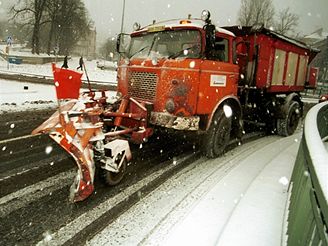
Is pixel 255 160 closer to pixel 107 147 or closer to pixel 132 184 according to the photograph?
pixel 132 184

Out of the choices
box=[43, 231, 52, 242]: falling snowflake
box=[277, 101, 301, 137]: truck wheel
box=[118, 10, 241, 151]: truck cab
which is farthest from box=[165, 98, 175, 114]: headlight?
box=[277, 101, 301, 137]: truck wheel

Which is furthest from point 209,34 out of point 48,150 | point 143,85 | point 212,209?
point 48,150

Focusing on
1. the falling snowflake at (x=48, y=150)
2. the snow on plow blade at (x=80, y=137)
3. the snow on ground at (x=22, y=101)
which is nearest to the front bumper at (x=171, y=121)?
the snow on plow blade at (x=80, y=137)

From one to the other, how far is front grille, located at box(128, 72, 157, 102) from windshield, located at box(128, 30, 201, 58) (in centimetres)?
49

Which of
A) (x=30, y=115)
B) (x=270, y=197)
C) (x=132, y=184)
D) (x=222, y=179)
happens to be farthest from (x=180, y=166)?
(x=30, y=115)

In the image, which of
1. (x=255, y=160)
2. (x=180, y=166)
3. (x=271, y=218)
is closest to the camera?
(x=271, y=218)

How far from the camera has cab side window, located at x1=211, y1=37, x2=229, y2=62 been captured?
21.0 ft

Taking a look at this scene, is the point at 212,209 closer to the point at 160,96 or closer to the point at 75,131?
the point at 75,131

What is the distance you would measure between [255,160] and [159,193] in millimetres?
2796

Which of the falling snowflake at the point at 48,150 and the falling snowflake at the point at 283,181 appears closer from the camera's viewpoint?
the falling snowflake at the point at 283,181

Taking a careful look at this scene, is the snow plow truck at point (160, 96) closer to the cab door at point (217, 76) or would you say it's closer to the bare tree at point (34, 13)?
the cab door at point (217, 76)

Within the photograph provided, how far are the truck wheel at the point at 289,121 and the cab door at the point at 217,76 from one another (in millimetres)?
3419

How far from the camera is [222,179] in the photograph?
5.48 m

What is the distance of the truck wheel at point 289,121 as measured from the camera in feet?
31.9
